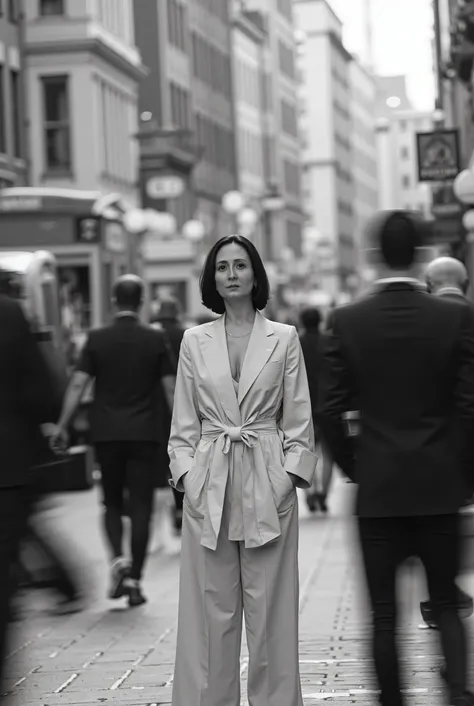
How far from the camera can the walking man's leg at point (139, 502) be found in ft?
36.0

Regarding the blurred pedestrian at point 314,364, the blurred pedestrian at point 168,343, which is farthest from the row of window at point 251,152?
the blurred pedestrian at point 168,343

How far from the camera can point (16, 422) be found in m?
6.32

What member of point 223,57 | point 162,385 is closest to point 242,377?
point 162,385

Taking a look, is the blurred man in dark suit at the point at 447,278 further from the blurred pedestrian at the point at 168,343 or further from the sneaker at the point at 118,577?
the blurred pedestrian at the point at 168,343

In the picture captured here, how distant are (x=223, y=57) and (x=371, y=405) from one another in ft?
239

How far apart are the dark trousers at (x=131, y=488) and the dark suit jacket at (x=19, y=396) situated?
4569 mm

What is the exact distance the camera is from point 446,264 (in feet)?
31.9

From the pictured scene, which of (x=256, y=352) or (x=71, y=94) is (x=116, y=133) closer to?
(x=71, y=94)

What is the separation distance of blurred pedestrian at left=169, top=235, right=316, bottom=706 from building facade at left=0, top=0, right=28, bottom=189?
108 feet

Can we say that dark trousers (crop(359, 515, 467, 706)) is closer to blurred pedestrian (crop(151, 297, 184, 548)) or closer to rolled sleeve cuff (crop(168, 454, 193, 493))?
rolled sleeve cuff (crop(168, 454, 193, 493))

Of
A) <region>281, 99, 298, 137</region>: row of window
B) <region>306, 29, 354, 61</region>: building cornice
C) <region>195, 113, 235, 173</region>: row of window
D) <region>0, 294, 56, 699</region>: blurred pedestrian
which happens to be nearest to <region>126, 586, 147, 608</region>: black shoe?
<region>0, 294, 56, 699</region>: blurred pedestrian

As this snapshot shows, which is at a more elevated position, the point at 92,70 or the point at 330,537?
the point at 92,70

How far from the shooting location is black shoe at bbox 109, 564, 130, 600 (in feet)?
35.8

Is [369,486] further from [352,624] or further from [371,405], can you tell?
[352,624]
